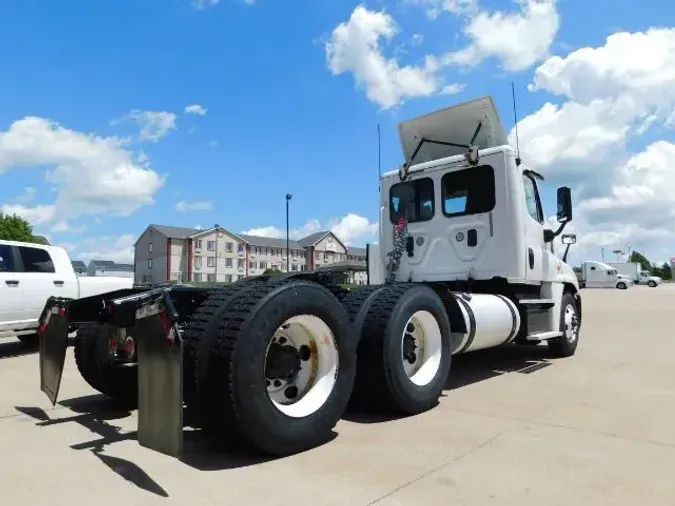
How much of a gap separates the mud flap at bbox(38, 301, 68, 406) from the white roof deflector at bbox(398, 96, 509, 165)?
5.31 metres

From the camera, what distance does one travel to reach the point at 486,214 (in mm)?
6848

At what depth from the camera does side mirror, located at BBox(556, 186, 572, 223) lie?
24.8ft

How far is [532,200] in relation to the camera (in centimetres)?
731

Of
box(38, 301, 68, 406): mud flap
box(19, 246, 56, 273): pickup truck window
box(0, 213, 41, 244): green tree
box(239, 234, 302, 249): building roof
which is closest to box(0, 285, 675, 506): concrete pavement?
box(38, 301, 68, 406): mud flap

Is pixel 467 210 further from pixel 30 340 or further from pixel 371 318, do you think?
pixel 30 340

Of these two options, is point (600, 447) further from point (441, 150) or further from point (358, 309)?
point (441, 150)

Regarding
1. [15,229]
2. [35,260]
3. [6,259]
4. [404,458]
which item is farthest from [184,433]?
[15,229]

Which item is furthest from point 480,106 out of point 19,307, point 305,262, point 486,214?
point 305,262

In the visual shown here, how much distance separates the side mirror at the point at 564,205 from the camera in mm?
7547

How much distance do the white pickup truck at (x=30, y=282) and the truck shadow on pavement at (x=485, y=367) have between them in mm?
6145

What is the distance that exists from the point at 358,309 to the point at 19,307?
6.35 meters

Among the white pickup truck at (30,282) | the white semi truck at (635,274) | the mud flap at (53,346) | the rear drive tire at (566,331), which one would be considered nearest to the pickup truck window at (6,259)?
the white pickup truck at (30,282)

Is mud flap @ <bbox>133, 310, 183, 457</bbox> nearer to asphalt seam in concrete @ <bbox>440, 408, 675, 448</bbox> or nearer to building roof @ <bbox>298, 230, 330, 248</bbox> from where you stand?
asphalt seam in concrete @ <bbox>440, 408, 675, 448</bbox>

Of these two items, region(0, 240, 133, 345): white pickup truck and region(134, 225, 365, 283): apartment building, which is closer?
region(0, 240, 133, 345): white pickup truck
